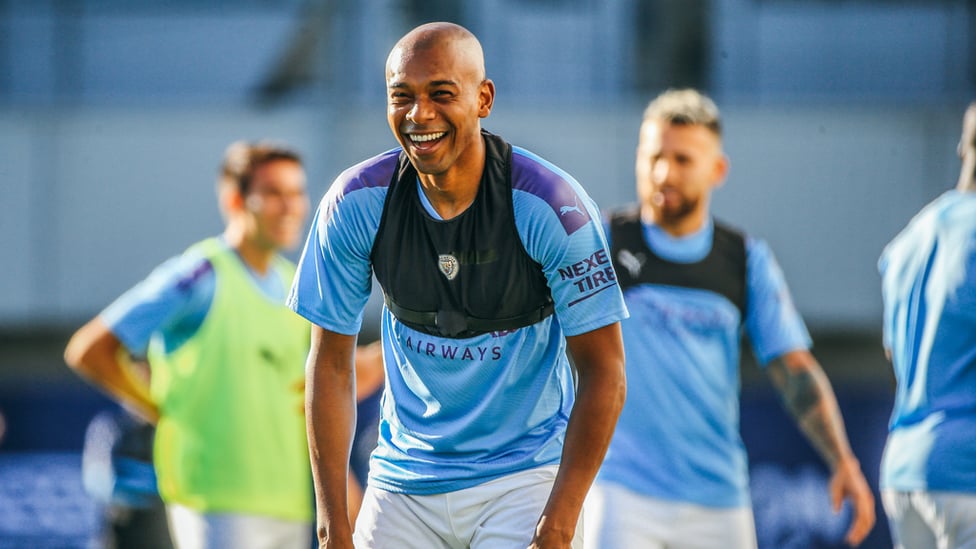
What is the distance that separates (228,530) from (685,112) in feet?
8.48

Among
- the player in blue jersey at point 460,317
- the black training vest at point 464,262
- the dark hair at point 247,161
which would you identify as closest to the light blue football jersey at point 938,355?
the player in blue jersey at point 460,317

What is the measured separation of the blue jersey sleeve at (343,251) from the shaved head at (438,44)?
1.05 ft

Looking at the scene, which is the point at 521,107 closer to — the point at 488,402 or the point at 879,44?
the point at 879,44

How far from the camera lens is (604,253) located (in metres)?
3.75

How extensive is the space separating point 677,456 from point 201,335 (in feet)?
7.00

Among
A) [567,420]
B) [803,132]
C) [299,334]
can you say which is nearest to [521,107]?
[803,132]

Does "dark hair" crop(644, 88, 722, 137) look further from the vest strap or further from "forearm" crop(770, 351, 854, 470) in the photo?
the vest strap

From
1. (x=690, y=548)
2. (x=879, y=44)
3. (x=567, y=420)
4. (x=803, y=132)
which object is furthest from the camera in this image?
(x=879, y=44)

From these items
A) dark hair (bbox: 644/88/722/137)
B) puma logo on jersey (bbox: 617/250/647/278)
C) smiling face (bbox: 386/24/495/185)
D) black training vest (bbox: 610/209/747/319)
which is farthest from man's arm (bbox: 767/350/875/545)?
smiling face (bbox: 386/24/495/185)

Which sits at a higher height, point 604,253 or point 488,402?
point 604,253

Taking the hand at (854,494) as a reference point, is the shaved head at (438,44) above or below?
above

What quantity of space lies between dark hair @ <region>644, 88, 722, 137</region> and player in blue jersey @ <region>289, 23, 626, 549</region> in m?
2.13

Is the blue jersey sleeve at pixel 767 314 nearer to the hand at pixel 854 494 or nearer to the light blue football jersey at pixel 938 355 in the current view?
the hand at pixel 854 494

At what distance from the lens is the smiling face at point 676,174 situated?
578 cm
